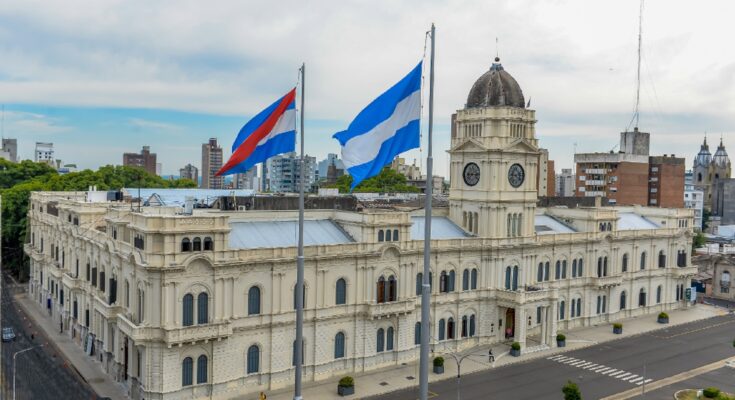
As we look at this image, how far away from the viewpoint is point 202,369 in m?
56.3

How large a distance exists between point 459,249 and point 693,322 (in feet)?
137

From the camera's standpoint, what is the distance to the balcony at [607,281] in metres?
85.9

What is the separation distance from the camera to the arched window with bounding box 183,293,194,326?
55.2 metres

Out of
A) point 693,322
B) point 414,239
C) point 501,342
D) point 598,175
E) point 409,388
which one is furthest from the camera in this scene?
point 598,175

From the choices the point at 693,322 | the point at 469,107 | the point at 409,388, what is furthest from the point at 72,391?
the point at 693,322

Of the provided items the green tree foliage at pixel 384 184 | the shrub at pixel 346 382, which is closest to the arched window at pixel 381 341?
the shrub at pixel 346 382

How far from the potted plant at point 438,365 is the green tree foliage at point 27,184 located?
2471 inches

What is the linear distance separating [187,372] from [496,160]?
40.8 m

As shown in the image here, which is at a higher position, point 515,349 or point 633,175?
point 633,175

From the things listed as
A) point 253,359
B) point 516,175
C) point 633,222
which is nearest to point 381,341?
point 253,359

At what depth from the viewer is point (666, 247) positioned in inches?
3821

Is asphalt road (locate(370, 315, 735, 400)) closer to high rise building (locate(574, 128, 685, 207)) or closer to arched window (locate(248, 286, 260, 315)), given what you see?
arched window (locate(248, 286, 260, 315))

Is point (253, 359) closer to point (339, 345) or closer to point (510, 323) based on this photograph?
point (339, 345)

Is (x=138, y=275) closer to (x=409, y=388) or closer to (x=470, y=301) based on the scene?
(x=409, y=388)
